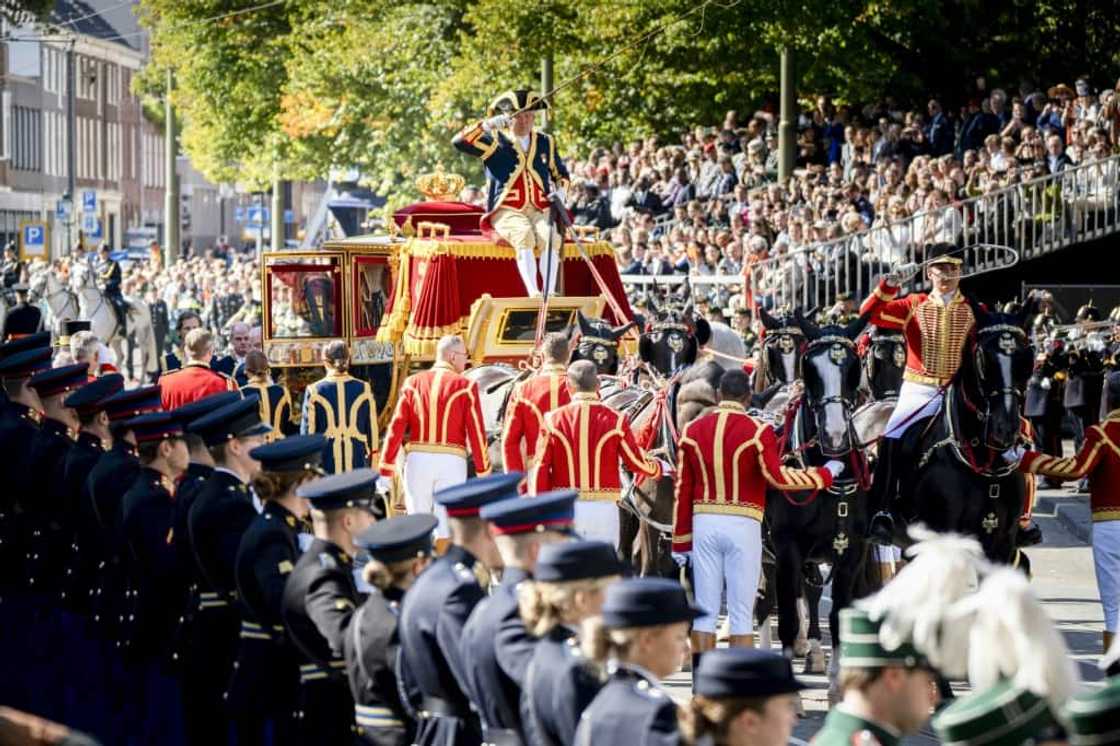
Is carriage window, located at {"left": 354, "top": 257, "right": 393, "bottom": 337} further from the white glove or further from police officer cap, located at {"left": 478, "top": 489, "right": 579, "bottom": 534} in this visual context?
police officer cap, located at {"left": 478, "top": 489, "right": 579, "bottom": 534}

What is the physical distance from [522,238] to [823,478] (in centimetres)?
782

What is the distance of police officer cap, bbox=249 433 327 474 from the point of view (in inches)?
356

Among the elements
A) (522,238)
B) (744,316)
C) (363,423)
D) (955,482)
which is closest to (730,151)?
(744,316)

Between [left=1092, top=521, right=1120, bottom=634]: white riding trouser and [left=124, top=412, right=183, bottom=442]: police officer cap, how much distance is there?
5.24 m

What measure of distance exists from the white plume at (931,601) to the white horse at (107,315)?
27922mm

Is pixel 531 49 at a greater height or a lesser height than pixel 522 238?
greater

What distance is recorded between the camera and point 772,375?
13.6 m

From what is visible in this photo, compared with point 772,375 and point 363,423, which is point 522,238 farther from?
point 772,375

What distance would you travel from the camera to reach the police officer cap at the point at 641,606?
638cm

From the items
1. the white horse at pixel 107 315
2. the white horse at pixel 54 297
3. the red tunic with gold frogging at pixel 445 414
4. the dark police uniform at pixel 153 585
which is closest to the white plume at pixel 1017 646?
the dark police uniform at pixel 153 585

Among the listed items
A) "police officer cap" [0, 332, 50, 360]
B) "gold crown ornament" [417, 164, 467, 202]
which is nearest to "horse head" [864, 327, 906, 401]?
"police officer cap" [0, 332, 50, 360]

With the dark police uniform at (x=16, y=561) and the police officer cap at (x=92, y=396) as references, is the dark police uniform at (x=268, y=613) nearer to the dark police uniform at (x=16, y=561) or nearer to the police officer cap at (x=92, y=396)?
the police officer cap at (x=92, y=396)

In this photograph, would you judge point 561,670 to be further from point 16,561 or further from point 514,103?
point 514,103

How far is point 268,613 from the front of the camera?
344 inches
